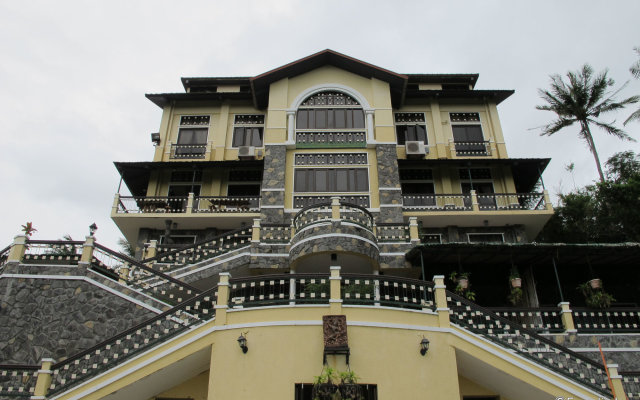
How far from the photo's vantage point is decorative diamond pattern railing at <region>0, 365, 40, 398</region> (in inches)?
417

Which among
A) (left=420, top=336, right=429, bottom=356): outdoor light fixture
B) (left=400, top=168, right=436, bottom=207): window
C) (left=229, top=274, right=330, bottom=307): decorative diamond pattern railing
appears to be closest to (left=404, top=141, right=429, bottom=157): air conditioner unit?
(left=400, top=168, right=436, bottom=207): window

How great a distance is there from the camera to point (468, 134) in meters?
24.7

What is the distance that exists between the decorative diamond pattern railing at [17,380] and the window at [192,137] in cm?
1460

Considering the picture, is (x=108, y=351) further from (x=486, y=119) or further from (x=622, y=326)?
(x=486, y=119)

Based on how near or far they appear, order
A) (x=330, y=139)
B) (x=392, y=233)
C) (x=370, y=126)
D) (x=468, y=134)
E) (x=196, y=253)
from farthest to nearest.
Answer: (x=468, y=134)
(x=370, y=126)
(x=330, y=139)
(x=392, y=233)
(x=196, y=253)

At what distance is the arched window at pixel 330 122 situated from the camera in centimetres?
2138

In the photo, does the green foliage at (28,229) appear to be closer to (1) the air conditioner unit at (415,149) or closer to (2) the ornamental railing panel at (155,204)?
(2) the ornamental railing panel at (155,204)

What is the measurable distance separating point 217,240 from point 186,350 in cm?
691

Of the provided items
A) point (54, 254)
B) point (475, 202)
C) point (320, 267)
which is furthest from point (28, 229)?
point (475, 202)

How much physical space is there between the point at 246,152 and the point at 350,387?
15558 millimetres

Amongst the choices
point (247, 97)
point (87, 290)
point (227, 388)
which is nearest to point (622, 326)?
point (227, 388)

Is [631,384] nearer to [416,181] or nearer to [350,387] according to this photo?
[350,387]

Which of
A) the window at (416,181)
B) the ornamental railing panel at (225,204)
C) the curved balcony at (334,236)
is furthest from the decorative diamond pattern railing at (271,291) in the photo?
the window at (416,181)

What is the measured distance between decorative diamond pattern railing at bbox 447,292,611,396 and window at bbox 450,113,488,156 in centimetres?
1400
